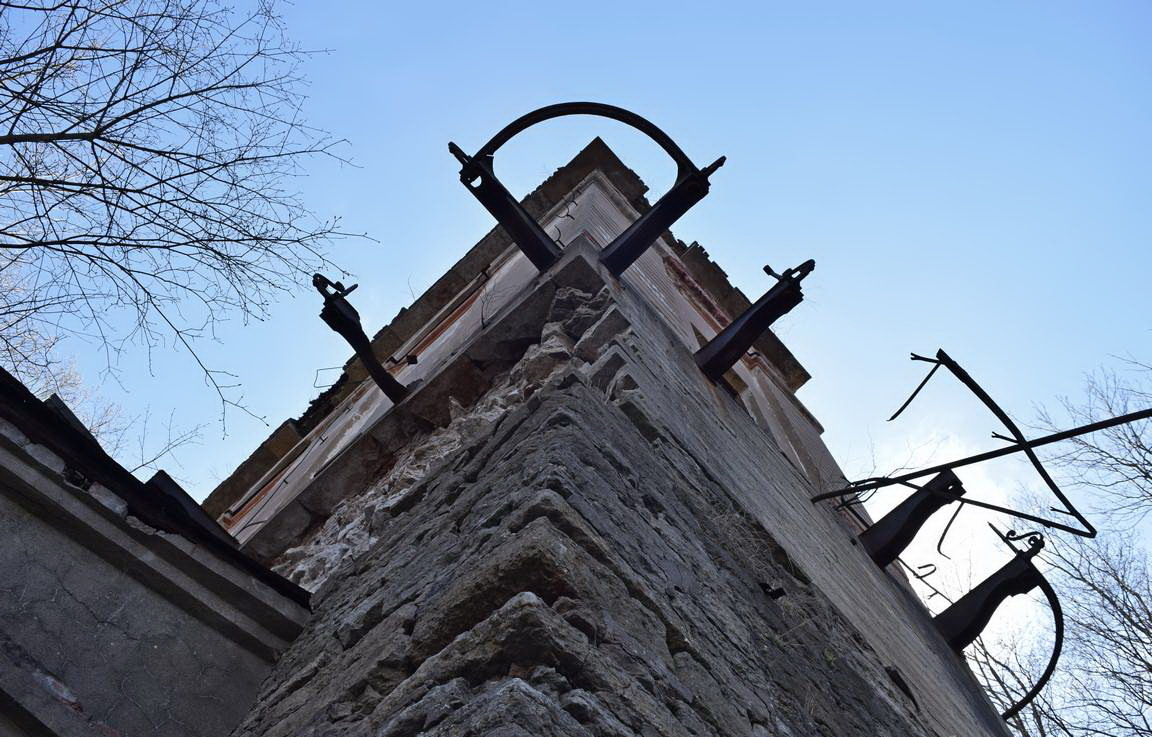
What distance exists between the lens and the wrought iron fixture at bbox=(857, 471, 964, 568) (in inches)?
250

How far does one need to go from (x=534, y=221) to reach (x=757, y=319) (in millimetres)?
1381

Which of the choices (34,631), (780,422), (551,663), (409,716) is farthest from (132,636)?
(780,422)

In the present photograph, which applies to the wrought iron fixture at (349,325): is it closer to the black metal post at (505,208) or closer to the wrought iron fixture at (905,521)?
the black metal post at (505,208)

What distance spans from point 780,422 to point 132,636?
20.6 ft

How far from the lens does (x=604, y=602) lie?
6.66ft

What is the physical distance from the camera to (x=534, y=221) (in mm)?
5383

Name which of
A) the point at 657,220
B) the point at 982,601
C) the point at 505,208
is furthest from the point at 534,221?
the point at 982,601

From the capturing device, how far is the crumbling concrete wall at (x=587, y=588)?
1839mm

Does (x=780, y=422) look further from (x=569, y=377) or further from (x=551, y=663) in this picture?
(x=551, y=663)

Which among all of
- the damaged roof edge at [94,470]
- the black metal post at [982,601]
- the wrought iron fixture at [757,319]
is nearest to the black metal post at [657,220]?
the wrought iron fixture at [757,319]

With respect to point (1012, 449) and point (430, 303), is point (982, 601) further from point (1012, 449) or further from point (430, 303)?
point (430, 303)

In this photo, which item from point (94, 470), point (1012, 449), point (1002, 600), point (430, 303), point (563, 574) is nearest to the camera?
point (563, 574)

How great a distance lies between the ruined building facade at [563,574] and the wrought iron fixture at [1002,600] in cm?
21

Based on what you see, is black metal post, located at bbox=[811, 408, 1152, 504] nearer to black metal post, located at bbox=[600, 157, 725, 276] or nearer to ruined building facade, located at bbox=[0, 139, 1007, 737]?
ruined building facade, located at bbox=[0, 139, 1007, 737]
